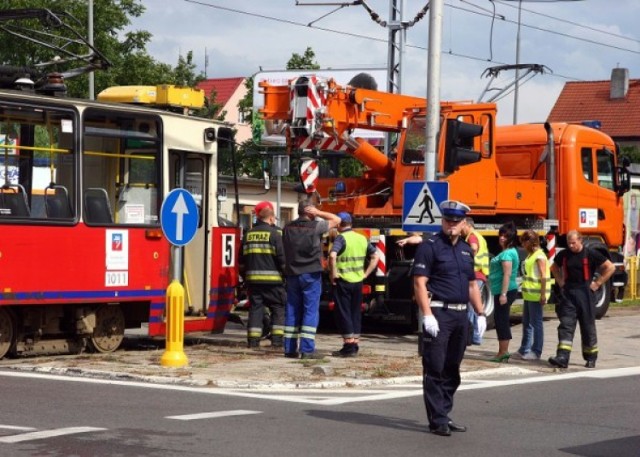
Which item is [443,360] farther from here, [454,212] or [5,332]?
[5,332]

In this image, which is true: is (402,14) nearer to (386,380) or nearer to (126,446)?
(386,380)

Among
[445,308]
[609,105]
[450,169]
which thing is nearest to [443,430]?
[445,308]

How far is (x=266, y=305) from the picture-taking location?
17.5m

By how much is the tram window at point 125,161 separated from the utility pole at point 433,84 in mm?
3493

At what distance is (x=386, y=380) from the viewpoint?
14523mm

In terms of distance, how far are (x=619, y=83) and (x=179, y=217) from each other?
2897 inches

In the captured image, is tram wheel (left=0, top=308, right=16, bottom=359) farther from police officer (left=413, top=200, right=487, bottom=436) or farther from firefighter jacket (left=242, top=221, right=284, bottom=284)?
police officer (left=413, top=200, right=487, bottom=436)

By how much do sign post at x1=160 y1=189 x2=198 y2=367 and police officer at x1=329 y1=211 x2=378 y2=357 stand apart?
2.19 m

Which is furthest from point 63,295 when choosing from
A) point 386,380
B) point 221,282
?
point 386,380

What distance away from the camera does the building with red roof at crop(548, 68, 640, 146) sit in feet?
276

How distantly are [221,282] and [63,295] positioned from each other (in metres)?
2.83

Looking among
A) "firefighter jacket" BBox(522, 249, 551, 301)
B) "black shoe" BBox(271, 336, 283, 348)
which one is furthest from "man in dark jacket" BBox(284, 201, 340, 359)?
"firefighter jacket" BBox(522, 249, 551, 301)

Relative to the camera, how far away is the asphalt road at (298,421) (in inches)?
380

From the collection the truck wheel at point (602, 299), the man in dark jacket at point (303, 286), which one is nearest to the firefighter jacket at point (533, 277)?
the man in dark jacket at point (303, 286)
